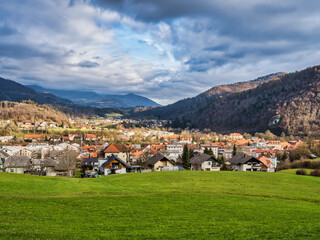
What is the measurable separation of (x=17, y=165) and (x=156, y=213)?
53585 millimetres

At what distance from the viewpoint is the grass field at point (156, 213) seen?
12594 mm

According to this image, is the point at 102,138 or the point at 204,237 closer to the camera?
the point at 204,237

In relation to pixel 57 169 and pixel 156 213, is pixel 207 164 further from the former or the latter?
pixel 156 213

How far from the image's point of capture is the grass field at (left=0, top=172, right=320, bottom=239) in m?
12.6

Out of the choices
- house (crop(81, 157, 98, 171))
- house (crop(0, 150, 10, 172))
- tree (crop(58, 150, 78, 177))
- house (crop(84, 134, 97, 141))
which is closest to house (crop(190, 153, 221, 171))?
house (crop(81, 157, 98, 171))

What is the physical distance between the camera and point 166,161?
5909 centimetres

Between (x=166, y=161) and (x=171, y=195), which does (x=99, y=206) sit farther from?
(x=166, y=161)

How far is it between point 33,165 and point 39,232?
55.0m

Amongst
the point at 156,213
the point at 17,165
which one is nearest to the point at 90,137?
the point at 17,165

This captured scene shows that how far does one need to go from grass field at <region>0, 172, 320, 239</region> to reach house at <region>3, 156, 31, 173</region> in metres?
37.6

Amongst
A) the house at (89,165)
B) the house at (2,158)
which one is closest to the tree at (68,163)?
the house at (89,165)

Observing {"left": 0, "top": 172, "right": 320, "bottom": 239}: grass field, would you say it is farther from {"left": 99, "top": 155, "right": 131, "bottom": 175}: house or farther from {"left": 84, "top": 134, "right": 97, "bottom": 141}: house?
{"left": 84, "top": 134, "right": 97, "bottom": 141}: house

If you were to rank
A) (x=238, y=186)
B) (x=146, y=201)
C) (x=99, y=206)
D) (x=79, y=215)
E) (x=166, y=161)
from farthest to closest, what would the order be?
(x=166, y=161) → (x=238, y=186) → (x=146, y=201) → (x=99, y=206) → (x=79, y=215)

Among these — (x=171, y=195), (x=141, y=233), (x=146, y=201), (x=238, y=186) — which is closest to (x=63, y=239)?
(x=141, y=233)
